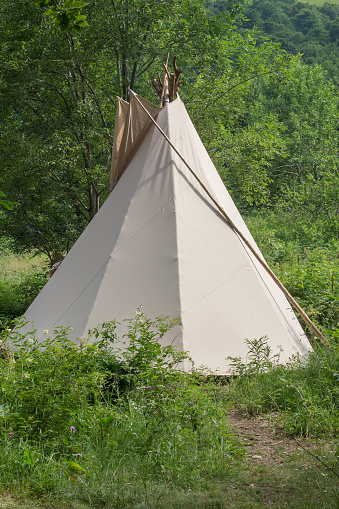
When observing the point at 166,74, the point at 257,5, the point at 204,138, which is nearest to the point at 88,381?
the point at 166,74

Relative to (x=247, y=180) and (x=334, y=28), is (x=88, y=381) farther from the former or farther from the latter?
(x=334, y=28)

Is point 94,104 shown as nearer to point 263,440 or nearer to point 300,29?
point 263,440

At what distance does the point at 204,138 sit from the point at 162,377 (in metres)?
7.70

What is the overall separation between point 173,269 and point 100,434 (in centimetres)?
205

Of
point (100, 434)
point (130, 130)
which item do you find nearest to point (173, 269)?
point (130, 130)

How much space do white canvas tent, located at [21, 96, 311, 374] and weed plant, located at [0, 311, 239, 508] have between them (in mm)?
1040

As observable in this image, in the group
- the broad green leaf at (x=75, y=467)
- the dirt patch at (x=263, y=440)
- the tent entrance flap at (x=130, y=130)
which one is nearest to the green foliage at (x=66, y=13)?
the broad green leaf at (x=75, y=467)

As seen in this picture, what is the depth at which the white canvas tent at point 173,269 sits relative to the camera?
4.89 m

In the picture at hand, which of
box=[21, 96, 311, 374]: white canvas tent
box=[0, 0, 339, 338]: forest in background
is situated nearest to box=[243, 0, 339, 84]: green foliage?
box=[0, 0, 339, 338]: forest in background

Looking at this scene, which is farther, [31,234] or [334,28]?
[334,28]

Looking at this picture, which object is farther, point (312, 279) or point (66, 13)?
point (312, 279)

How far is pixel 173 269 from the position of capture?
503 cm

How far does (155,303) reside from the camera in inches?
193

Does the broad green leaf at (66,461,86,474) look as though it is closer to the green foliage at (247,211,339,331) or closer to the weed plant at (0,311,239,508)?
the weed plant at (0,311,239,508)
